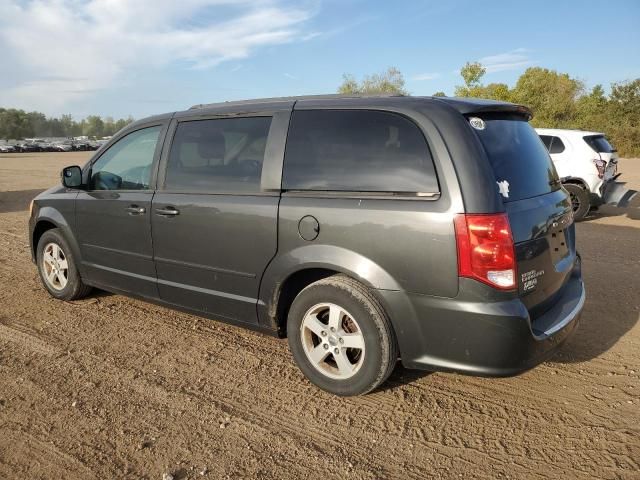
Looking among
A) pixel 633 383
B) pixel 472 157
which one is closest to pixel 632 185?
pixel 633 383

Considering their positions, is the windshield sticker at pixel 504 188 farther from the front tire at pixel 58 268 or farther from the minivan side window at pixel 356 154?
the front tire at pixel 58 268

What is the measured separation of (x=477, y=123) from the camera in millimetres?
2859

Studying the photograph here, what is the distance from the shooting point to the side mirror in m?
4.46

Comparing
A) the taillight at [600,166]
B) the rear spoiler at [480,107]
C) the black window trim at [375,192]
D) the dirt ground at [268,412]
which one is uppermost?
the rear spoiler at [480,107]

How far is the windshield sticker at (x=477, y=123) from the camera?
283cm

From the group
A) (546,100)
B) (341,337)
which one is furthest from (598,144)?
(546,100)

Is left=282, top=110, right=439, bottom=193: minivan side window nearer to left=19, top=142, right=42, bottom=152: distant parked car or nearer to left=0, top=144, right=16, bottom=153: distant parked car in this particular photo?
left=0, top=144, right=16, bottom=153: distant parked car

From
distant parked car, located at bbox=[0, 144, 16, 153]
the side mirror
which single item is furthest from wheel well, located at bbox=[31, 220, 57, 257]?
distant parked car, located at bbox=[0, 144, 16, 153]

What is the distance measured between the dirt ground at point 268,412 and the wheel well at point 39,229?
3.34 feet

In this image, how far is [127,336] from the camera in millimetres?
4062

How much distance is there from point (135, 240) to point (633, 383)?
12.4 ft

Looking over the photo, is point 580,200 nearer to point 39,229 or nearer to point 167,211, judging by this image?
point 167,211

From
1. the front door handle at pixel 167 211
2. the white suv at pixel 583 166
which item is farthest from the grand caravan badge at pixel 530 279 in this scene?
the white suv at pixel 583 166

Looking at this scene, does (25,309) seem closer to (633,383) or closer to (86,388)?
(86,388)
